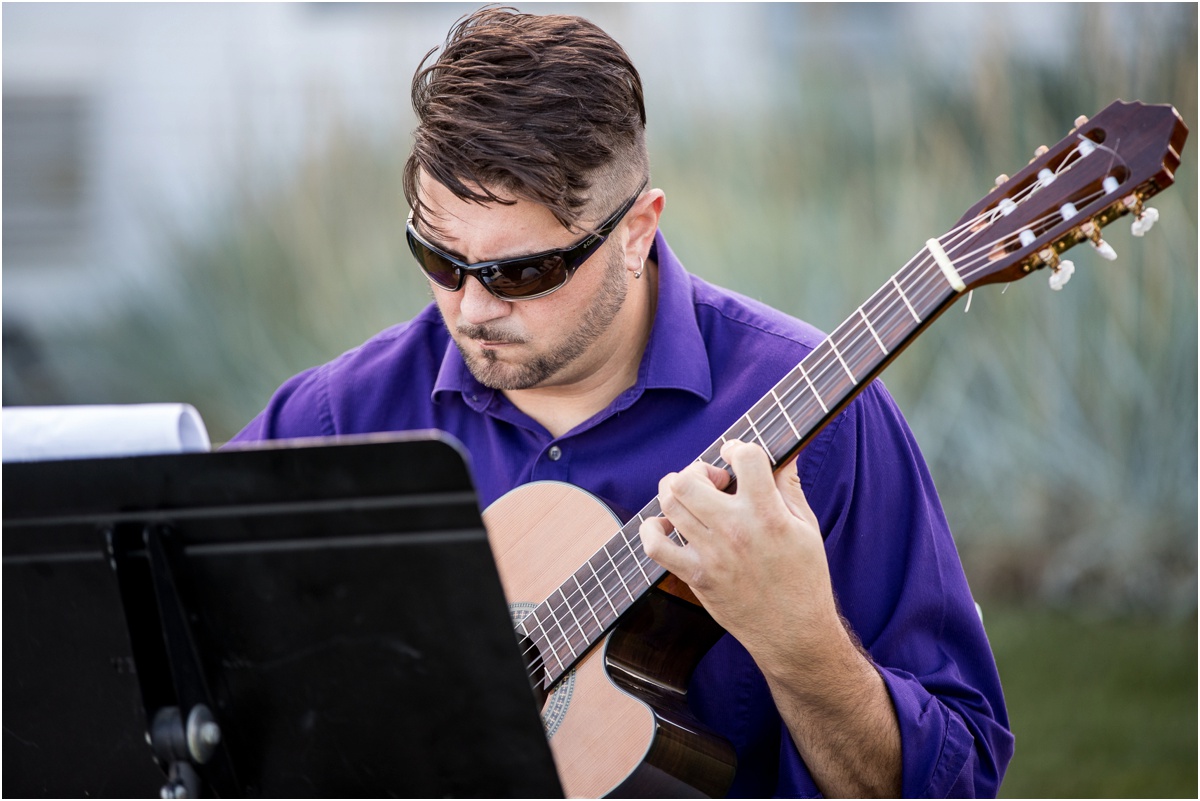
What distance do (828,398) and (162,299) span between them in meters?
4.85

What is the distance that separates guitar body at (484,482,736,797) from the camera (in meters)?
1.74

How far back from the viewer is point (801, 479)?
1921 mm

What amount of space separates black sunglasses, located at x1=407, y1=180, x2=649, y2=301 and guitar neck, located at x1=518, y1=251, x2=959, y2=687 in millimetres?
369

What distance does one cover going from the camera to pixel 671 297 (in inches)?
82.7

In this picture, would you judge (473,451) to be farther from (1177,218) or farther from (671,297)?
(1177,218)

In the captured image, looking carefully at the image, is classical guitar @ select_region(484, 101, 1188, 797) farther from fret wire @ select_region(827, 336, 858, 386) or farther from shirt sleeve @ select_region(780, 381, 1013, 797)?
shirt sleeve @ select_region(780, 381, 1013, 797)

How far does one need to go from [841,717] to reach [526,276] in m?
0.80

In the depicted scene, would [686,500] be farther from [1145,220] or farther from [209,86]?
[209,86]

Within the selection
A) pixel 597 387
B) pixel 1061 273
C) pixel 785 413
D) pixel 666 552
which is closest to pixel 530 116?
pixel 597 387

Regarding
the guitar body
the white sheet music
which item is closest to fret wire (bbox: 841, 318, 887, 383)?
the guitar body

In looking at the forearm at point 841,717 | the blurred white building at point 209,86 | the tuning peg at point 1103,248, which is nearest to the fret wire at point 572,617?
the forearm at point 841,717

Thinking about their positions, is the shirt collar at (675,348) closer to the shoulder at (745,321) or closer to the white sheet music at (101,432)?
the shoulder at (745,321)

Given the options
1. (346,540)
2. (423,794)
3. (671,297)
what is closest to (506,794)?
(423,794)

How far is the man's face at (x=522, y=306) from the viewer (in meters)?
1.86
